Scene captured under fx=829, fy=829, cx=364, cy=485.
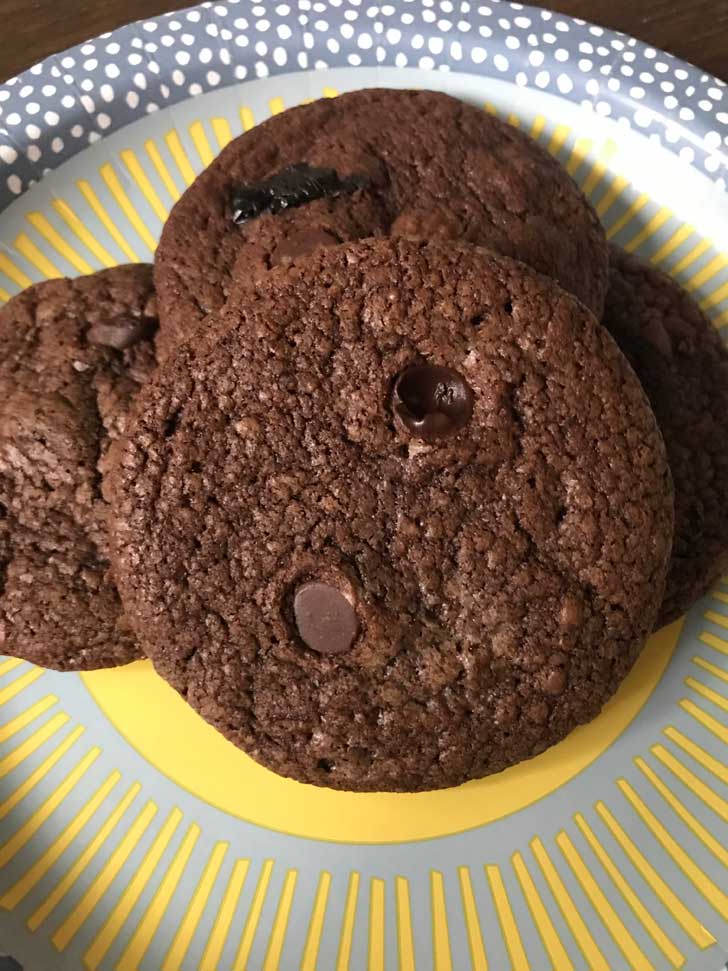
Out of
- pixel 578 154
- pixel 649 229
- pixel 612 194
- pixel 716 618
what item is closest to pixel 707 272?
pixel 649 229

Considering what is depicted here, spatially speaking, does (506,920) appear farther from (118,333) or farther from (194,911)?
(118,333)

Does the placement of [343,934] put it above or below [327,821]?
below

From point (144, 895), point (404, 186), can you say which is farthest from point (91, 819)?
point (404, 186)

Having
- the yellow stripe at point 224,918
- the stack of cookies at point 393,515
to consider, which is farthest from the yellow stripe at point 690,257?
the yellow stripe at point 224,918

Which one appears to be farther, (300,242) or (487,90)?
(487,90)

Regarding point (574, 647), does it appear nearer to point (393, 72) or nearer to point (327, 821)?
point (327, 821)

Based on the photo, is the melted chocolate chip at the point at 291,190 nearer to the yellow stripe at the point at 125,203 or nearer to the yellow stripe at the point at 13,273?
the yellow stripe at the point at 125,203

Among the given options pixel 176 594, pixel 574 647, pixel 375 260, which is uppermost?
pixel 375 260
